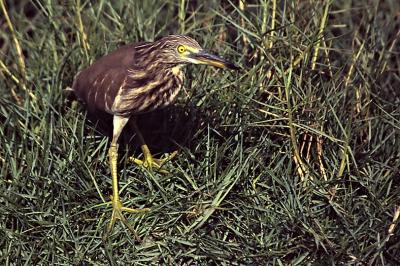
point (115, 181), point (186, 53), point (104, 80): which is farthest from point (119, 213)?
point (186, 53)

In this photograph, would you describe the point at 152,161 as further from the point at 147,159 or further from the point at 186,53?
the point at 186,53

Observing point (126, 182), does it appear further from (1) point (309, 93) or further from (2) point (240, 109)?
(1) point (309, 93)

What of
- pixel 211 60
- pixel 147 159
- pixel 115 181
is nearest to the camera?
pixel 211 60

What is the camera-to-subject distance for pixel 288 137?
440 centimetres

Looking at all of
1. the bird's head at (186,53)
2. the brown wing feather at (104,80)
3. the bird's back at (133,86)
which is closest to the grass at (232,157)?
the brown wing feather at (104,80)

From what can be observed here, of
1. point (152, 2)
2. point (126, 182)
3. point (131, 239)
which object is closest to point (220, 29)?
point (152, 2)

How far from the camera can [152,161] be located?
4.52m

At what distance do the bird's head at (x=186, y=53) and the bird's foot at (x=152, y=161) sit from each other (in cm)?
56

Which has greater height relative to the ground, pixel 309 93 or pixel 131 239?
pixel 309 93

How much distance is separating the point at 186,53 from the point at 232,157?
1.98ft

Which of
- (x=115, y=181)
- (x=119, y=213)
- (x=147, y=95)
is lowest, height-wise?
(x=119, y=213)

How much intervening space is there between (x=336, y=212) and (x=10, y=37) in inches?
109

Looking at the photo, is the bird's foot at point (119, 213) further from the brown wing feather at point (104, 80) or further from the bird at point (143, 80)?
the brown wing feather at point (104, 80)

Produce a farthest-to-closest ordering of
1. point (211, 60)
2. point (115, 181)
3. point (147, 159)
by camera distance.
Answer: point (147, 159) → point (115, 181) → point (211, 60)
